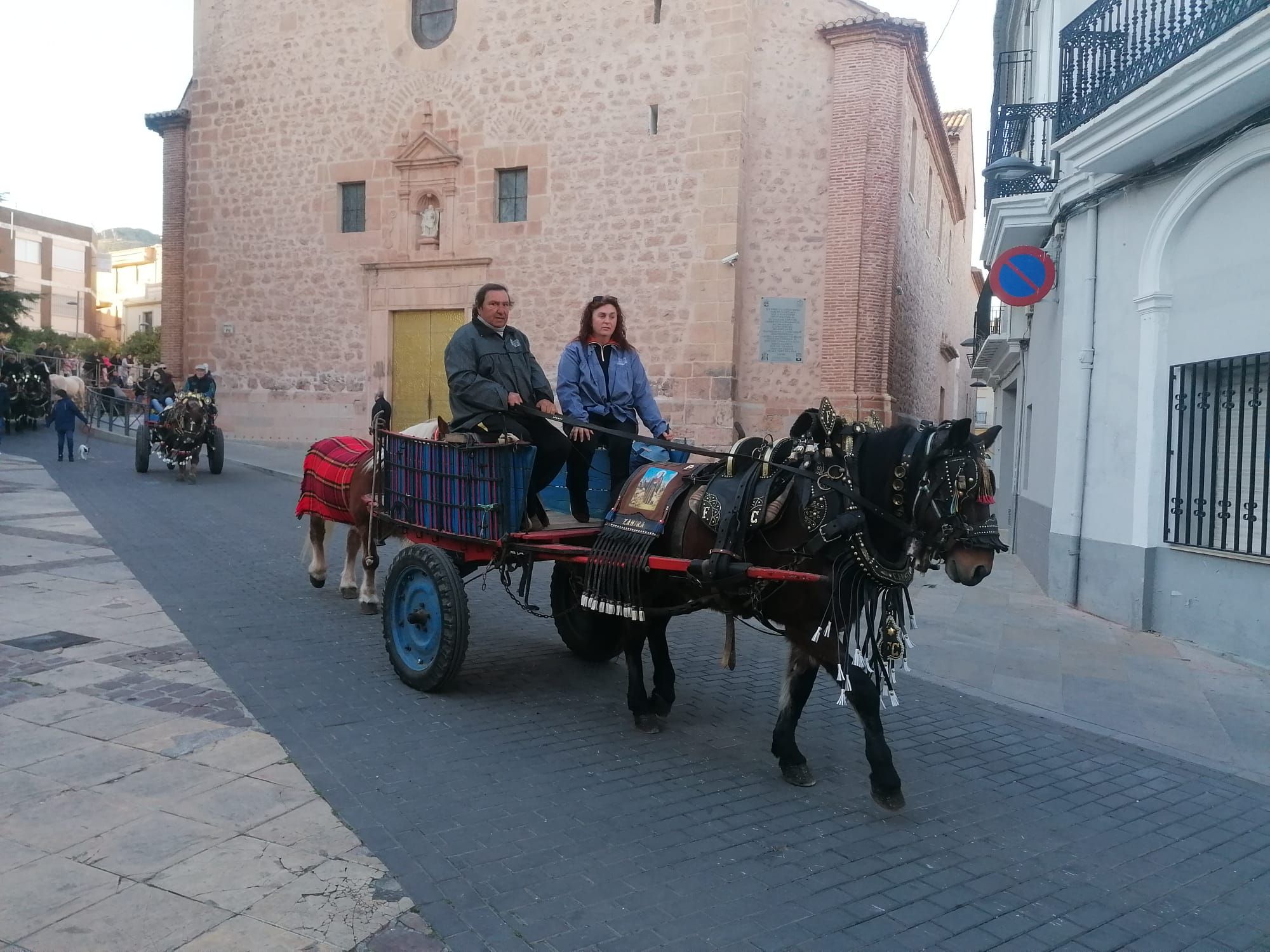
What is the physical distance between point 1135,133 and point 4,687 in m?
8.55

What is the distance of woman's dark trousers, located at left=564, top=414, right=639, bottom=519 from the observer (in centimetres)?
552

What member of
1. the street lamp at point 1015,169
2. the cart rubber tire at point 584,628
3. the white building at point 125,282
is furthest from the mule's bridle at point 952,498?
the white building at point 125,282

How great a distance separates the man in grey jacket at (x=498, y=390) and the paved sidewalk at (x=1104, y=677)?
7.21 ft

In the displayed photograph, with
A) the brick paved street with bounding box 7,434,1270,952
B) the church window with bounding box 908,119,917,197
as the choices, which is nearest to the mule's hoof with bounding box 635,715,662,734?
the brick paved street with bounding box 7,434,1270,952

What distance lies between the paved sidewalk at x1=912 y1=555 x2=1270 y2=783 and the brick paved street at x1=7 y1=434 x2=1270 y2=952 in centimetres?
30

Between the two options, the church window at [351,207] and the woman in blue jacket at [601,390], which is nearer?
the woman in blue jacket at [601,390]

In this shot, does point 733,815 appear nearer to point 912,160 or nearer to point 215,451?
point 215,451

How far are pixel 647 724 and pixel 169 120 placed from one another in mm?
22591

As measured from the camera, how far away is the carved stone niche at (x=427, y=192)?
20.0 metres

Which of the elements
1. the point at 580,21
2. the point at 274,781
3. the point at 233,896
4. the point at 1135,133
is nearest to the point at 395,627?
the point at 274,781

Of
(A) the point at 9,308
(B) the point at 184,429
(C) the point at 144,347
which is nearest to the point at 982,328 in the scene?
(B) the point at 184,429

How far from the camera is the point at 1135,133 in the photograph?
779cm

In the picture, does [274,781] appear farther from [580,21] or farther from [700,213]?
[580,21]

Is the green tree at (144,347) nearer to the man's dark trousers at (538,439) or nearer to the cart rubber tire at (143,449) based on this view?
the cart rubber tire at (143,449)
